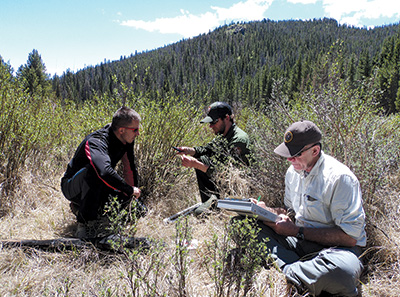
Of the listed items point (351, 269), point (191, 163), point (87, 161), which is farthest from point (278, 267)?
point (87, 161)

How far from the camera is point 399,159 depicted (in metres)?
3.40

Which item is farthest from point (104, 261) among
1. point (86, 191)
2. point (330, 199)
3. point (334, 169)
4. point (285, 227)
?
point (334, 169)

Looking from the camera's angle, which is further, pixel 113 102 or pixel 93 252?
pixel 113 102

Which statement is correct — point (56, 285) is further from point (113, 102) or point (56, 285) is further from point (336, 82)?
point (336, 82)

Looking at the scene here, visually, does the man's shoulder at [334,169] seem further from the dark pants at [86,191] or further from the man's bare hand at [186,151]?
the dark pants at [86,191]

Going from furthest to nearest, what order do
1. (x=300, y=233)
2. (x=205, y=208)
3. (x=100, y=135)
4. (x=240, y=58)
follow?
1. (x=240, y=58)
2. (x=205, y=208)
3. (x=100, y=135)
4. (x=300, y=233)

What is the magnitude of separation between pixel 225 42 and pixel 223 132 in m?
124

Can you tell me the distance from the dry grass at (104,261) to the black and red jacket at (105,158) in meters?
0.57

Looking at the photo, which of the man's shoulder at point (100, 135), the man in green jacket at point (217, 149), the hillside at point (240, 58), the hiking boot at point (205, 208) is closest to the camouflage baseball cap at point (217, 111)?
the man in green jacket at point (217, 149)

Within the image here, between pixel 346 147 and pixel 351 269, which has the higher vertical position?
pixel 346 147

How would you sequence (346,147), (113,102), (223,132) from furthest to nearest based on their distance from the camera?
(113,102), (223,132), (346,147)

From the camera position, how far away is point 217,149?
3832 mm

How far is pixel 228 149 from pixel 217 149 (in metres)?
0.14

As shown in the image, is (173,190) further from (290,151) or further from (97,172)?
(290,151)
